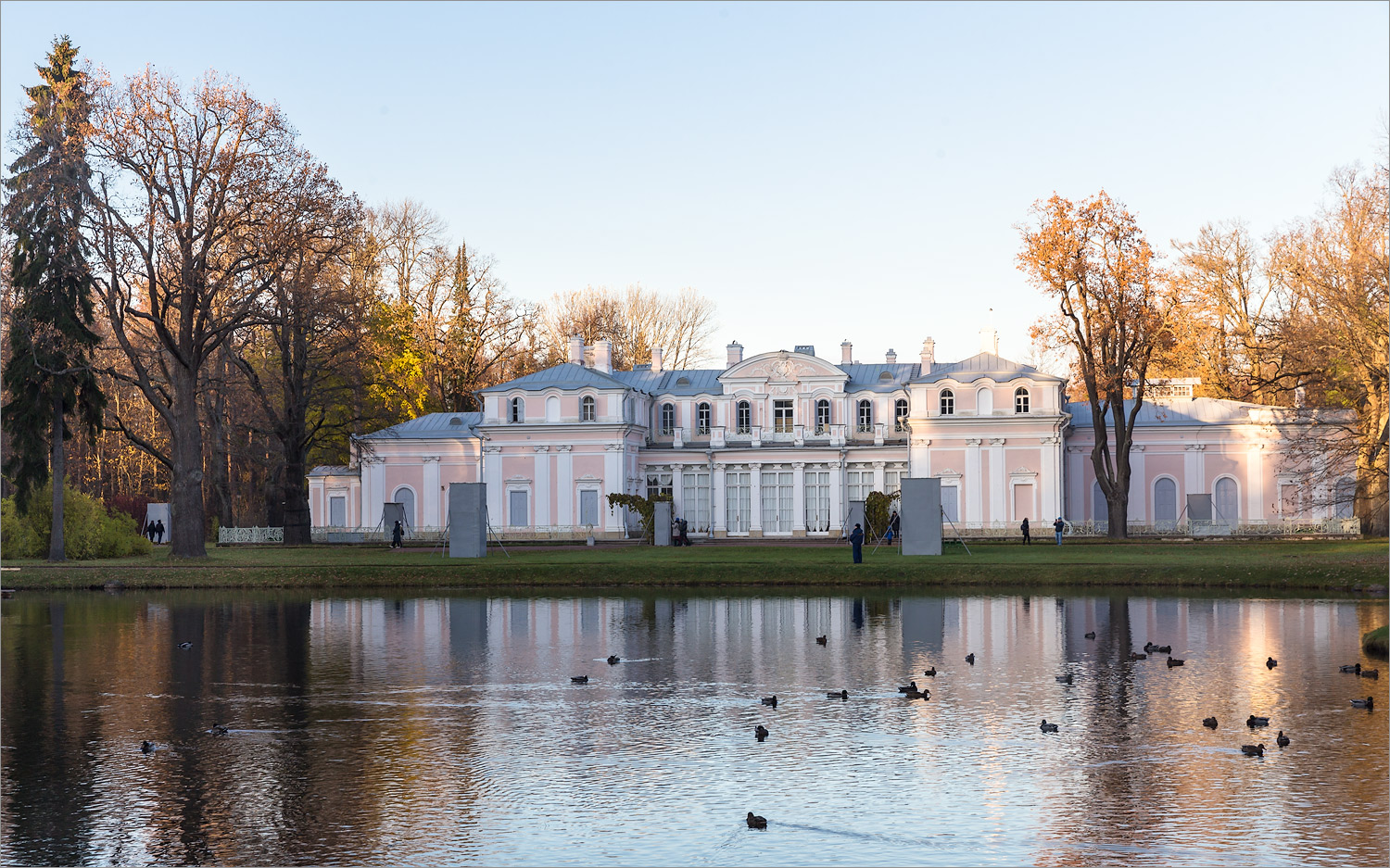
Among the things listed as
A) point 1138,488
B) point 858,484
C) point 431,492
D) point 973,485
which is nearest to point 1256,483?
point 1138,488

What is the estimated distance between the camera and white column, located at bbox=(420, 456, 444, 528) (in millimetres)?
63938

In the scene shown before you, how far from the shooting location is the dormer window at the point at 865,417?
63.2m

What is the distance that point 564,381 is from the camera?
62.7m

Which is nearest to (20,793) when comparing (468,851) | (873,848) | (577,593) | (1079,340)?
(468,851)

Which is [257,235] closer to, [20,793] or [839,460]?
[839,460]

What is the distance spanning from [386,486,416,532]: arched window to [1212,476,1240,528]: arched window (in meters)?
35.6

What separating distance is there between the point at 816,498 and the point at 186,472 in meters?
29.3

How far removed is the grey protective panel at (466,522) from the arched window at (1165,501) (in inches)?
1248

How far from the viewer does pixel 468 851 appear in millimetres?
9266

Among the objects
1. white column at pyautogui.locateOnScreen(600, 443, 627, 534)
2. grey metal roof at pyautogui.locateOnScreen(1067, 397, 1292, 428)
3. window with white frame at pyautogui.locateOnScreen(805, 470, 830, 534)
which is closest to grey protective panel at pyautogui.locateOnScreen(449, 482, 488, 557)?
white column at pyautogui.locateOnScreen(600, 443, 627, 534)

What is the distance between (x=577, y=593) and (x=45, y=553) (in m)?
24.0

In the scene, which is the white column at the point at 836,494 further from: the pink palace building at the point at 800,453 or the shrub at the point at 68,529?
the shrub at the point at 68,529

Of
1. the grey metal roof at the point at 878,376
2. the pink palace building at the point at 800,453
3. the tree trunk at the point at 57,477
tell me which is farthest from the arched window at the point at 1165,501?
the tree trunk at the point at 57,477

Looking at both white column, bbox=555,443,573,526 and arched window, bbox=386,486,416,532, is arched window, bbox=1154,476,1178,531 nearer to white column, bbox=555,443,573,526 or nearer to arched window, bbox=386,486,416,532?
white column, bbox=555,443,573,526
